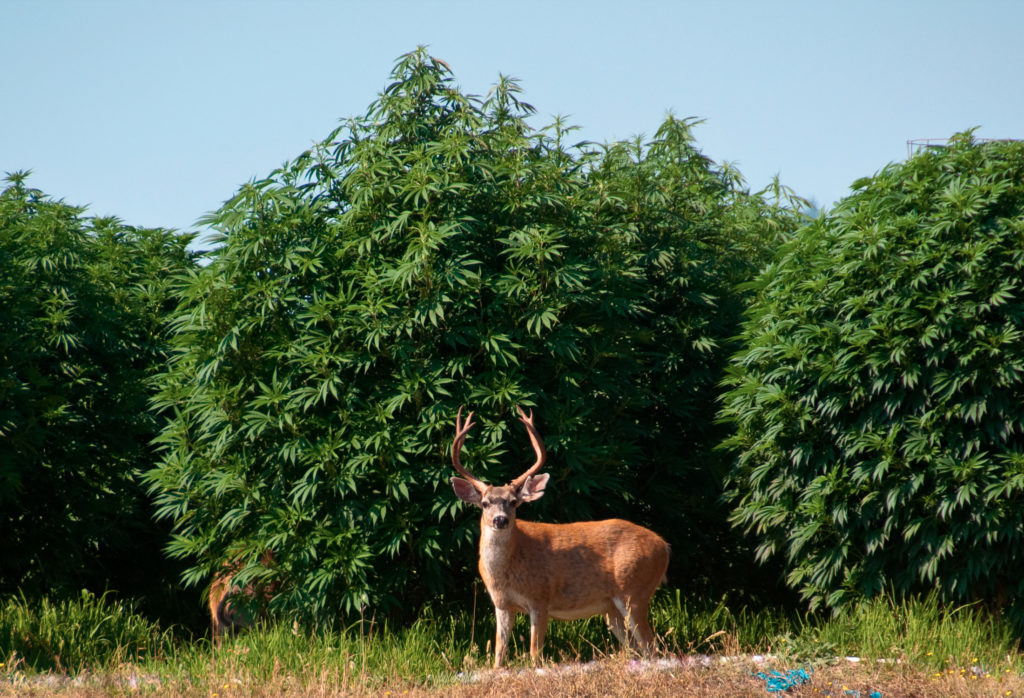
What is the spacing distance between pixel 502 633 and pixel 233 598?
2525 millimetres

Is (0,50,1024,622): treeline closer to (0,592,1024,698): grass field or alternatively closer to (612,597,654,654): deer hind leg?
(0,592,1024,698): grass field

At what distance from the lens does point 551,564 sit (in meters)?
7.34

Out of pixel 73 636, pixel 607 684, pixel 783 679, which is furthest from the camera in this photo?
pixel 73 636

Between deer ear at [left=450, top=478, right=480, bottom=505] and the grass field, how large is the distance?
1089 mm

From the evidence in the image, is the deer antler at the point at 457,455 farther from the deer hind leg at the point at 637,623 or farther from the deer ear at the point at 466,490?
the deer hind leg at the point at 637,623

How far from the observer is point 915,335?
26.8 ft

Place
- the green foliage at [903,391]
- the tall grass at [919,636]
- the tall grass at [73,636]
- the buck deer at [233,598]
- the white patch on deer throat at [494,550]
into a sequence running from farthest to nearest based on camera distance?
the buck deer at [233,598], the tall grass at [73,636], the green foliage at [903,391], the tall grass at [919,636], the white patch on deer throat at [494,550]

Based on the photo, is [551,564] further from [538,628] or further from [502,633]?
[502,633]

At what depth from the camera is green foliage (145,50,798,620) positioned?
795cm

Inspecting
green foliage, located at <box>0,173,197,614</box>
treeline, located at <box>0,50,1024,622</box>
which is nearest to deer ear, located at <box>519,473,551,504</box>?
treeline, located at <box>0,50,1024,622</box>

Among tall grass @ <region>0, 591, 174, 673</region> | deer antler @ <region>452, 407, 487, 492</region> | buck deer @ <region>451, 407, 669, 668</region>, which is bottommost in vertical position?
tall grass @ <region>0, 591, 174, 673</region>

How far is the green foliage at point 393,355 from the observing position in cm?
795

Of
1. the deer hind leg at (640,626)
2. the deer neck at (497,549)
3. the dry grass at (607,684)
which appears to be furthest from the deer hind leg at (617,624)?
the deer neck at (497,549)

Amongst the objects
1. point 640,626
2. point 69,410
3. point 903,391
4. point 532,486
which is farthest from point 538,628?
point 69,410
